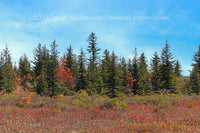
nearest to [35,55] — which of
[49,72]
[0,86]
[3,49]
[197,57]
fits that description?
[3,49]

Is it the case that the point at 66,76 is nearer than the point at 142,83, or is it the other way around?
the point at 142,83

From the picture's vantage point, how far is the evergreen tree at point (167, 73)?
3769 centimetres

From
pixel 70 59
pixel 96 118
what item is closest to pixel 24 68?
pixel 70 59

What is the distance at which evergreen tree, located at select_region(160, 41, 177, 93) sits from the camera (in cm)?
3769

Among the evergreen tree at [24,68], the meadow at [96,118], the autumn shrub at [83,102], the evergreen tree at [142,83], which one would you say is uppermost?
the evergreen tree at [24,68]

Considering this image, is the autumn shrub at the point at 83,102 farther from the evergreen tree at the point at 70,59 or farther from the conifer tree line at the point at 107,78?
the evergreen tree at the point at 70,59

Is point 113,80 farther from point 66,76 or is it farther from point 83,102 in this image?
point 66,76

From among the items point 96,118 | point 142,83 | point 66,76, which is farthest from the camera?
point 66,76

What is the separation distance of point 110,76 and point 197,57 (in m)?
35.1

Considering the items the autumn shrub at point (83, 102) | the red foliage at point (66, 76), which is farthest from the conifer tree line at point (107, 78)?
the autumn shrub at point (83, 102)

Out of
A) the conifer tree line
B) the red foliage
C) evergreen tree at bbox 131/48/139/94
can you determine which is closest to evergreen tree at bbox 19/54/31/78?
the conifer tree line

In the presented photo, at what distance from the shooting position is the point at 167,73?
38.7 m

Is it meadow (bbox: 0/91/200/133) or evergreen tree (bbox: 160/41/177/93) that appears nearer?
meadow (bbox: 0/91/200/133)

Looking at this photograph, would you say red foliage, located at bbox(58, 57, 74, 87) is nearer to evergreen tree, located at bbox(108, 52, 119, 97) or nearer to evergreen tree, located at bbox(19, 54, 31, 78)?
evergreen tree, located at bbox(108, 52, 119, 97)
